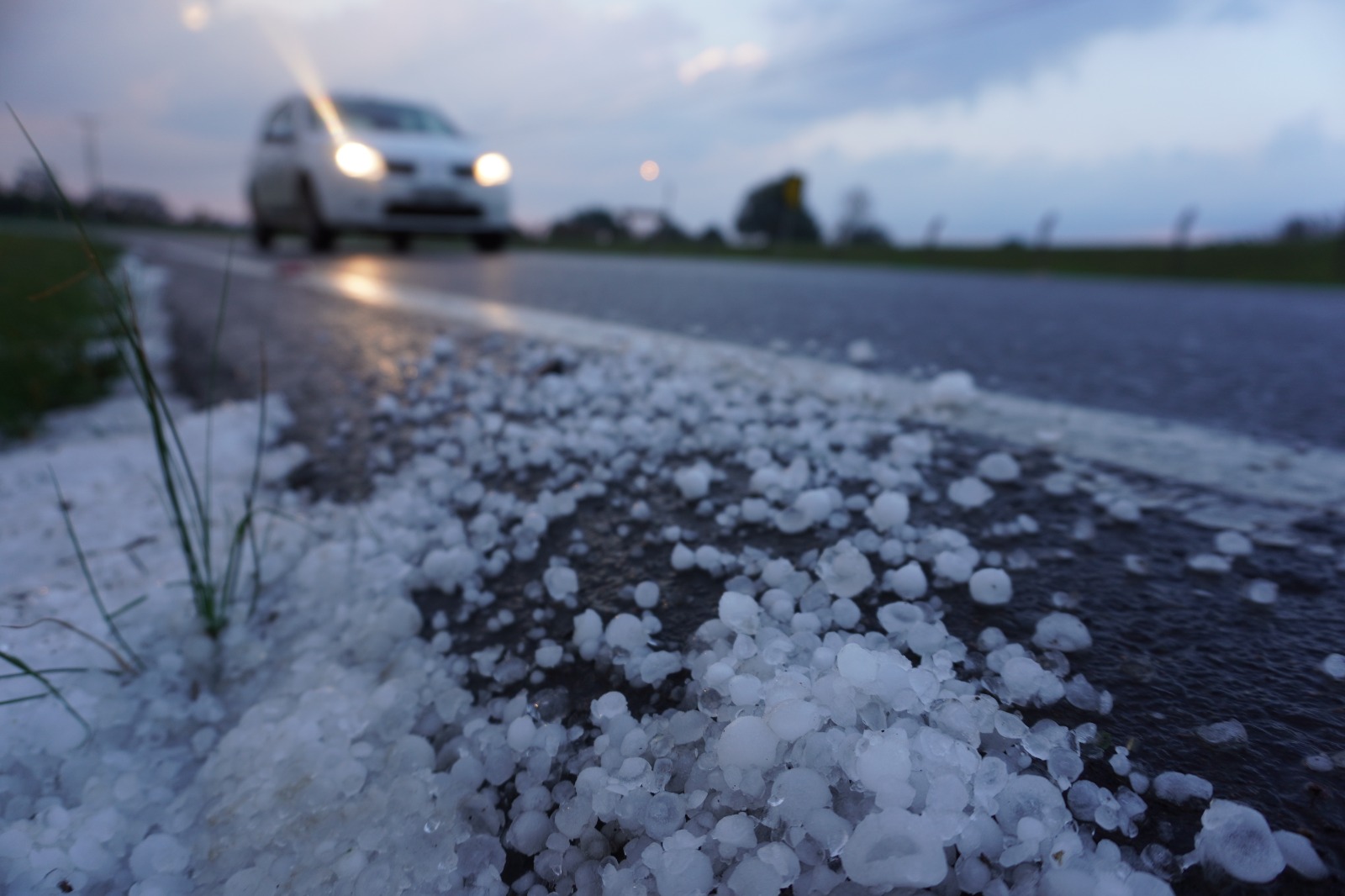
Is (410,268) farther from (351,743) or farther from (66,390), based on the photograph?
(351,743)

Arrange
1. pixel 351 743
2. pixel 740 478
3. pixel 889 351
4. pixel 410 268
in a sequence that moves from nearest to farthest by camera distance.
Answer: pixel 351 743
pixel 740 478
pixel 889 351
pixel 410 268

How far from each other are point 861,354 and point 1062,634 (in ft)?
4.43

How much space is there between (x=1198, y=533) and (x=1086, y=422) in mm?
500

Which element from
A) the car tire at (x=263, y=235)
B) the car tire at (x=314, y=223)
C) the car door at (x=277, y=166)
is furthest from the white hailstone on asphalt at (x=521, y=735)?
the car tire at (x=263, y=235)

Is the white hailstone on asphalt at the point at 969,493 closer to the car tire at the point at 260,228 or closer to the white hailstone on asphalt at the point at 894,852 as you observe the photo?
the white hailstone on asphalt at the point at 894,852

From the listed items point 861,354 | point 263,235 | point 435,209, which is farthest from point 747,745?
point 263,235

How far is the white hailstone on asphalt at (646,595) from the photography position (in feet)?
3.05

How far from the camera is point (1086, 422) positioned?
1.43 meters

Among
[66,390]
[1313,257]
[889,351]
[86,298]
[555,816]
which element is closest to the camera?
[555,816]

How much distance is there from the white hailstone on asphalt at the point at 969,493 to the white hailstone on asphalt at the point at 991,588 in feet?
0.68

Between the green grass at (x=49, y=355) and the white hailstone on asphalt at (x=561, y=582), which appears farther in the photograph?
the green grass at (x=49, y=355)

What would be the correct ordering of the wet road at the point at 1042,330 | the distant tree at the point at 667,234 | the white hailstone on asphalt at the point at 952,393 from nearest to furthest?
1. the white hailstone on asphalt at the point at 952,393
2. the wet road at the point at 1042,330
3. the distant tree at the point at 667,234

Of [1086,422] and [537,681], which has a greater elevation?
[1086,422]

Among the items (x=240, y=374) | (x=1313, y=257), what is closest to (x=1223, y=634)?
(x=240, y=374)
